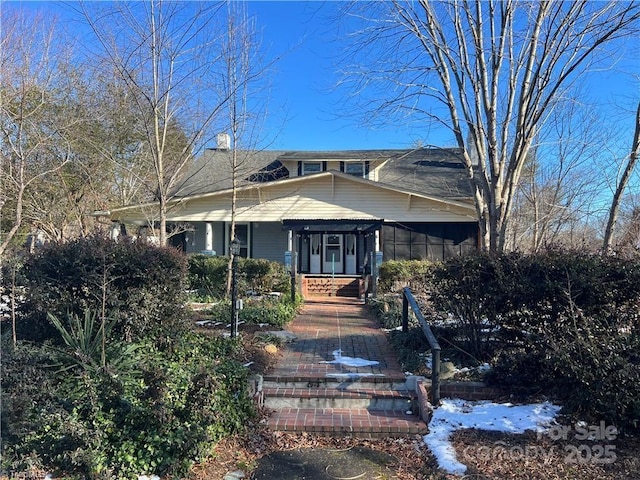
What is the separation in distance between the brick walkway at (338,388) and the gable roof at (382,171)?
1098 cm

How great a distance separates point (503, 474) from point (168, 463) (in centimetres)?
283

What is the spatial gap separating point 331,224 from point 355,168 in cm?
443

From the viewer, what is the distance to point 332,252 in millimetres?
19078

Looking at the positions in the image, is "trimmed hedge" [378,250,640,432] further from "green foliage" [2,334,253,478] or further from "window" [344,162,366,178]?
"window" [344,162,366,178]

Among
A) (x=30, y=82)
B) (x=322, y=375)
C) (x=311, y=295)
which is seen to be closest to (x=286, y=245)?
(x=311, y=295)

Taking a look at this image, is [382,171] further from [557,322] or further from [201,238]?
[557,322]

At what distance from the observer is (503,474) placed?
3.72 m

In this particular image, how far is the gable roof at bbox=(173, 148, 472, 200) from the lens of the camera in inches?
717

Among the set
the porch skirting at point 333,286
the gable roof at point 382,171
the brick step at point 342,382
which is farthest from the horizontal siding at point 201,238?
the brick step at point 342,382

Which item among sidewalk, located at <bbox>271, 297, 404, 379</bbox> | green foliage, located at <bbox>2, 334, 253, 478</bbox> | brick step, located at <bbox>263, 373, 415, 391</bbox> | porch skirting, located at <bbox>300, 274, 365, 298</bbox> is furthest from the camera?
porch skirting, located at <bbox>300, 274, 365, 298</bbox>

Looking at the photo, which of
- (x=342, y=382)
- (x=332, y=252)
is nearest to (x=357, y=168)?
(x=332, y=252)

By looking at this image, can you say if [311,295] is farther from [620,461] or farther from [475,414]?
[620,461]

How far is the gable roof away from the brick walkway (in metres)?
11.0

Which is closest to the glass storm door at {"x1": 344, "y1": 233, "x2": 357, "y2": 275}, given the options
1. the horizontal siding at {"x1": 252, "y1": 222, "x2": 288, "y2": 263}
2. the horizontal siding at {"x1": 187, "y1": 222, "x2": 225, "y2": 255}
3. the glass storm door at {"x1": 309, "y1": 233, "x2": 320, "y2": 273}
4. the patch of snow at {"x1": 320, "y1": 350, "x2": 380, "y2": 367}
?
the glass storm door at {"x1": 309, "y1": 233, "x2": 320, "y2": 273}
